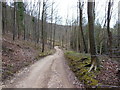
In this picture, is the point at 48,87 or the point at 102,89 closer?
the point at 102,89

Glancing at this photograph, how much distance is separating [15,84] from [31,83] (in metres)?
0.84

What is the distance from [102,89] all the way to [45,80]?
3.27m

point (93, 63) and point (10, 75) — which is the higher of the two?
point (93, 63)

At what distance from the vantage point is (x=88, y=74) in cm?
641

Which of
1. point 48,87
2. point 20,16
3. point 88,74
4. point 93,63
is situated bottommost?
point 48,87

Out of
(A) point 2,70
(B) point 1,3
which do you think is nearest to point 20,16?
(B) point 1,3

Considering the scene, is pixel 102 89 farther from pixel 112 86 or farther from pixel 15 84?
pixel 15 84

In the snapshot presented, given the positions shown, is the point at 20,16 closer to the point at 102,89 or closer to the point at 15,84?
the point at 15,84

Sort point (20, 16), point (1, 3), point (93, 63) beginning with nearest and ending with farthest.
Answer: point (93, 63) → point (1, 3) → point (20, 16)

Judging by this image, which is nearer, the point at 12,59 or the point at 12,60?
the point at 12,60

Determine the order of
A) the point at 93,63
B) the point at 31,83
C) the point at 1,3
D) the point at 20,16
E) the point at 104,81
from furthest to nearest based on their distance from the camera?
the point at 20,16, the point at 1,3, the point at 93,63, the point at 31,83, the point at 104,81

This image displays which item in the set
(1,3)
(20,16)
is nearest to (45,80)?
(1,3)

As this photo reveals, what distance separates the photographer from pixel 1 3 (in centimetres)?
1730

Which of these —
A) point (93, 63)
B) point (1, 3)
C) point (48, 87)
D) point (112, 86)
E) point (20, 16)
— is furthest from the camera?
point (20, 16)
